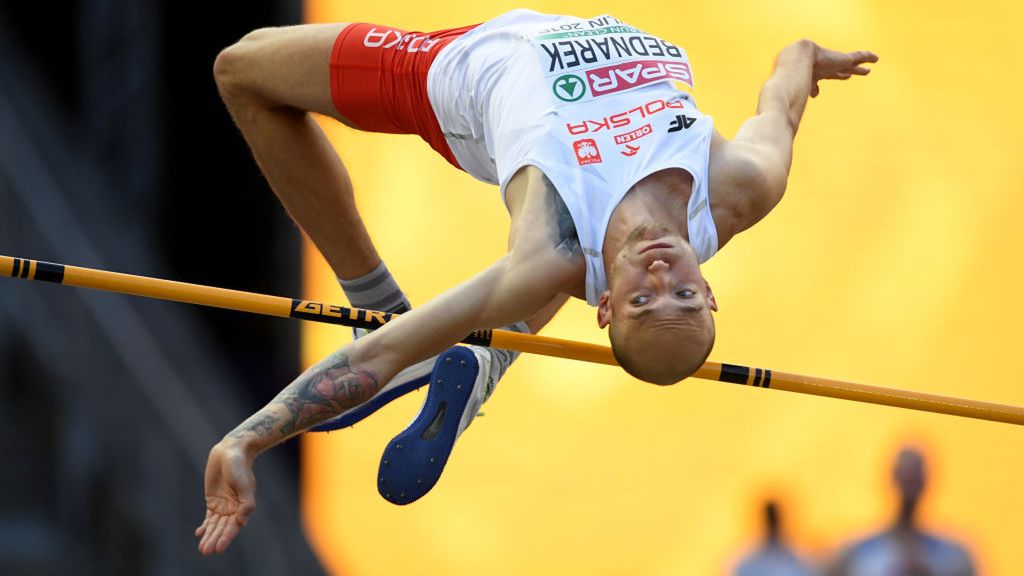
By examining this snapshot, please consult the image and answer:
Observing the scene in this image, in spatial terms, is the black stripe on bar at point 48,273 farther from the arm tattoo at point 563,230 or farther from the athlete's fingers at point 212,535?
the arm tattoo at point 563,230

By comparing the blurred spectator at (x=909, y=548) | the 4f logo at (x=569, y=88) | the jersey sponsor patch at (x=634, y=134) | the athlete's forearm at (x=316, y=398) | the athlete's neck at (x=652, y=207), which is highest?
the 4f logo at (x=569, y=88)

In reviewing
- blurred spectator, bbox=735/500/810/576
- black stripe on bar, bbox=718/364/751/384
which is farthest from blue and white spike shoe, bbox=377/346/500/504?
blurred spectator, bbox=735/500/810/576

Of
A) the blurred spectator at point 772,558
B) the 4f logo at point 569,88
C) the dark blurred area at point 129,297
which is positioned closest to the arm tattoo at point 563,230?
the 4f logo at point 569,88

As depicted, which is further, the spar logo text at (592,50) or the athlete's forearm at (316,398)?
the spar logo text at (592,50)

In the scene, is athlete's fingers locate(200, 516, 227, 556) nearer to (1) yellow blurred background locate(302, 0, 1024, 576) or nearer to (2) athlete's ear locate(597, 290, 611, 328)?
(2) athlete's ear locate(597, 290, 611, 328)

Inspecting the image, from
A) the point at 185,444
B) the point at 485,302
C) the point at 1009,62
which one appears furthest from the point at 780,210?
the point at 485,302

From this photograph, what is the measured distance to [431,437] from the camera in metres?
4.24

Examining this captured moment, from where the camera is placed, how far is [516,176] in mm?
3881

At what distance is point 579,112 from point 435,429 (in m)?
0.82

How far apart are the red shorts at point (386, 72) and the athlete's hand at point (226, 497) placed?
0.99m

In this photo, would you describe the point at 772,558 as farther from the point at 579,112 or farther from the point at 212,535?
the point at 212,535

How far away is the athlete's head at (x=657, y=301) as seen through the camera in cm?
371

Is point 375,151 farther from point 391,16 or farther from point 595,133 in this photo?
point 595,133

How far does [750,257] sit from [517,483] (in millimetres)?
1081
